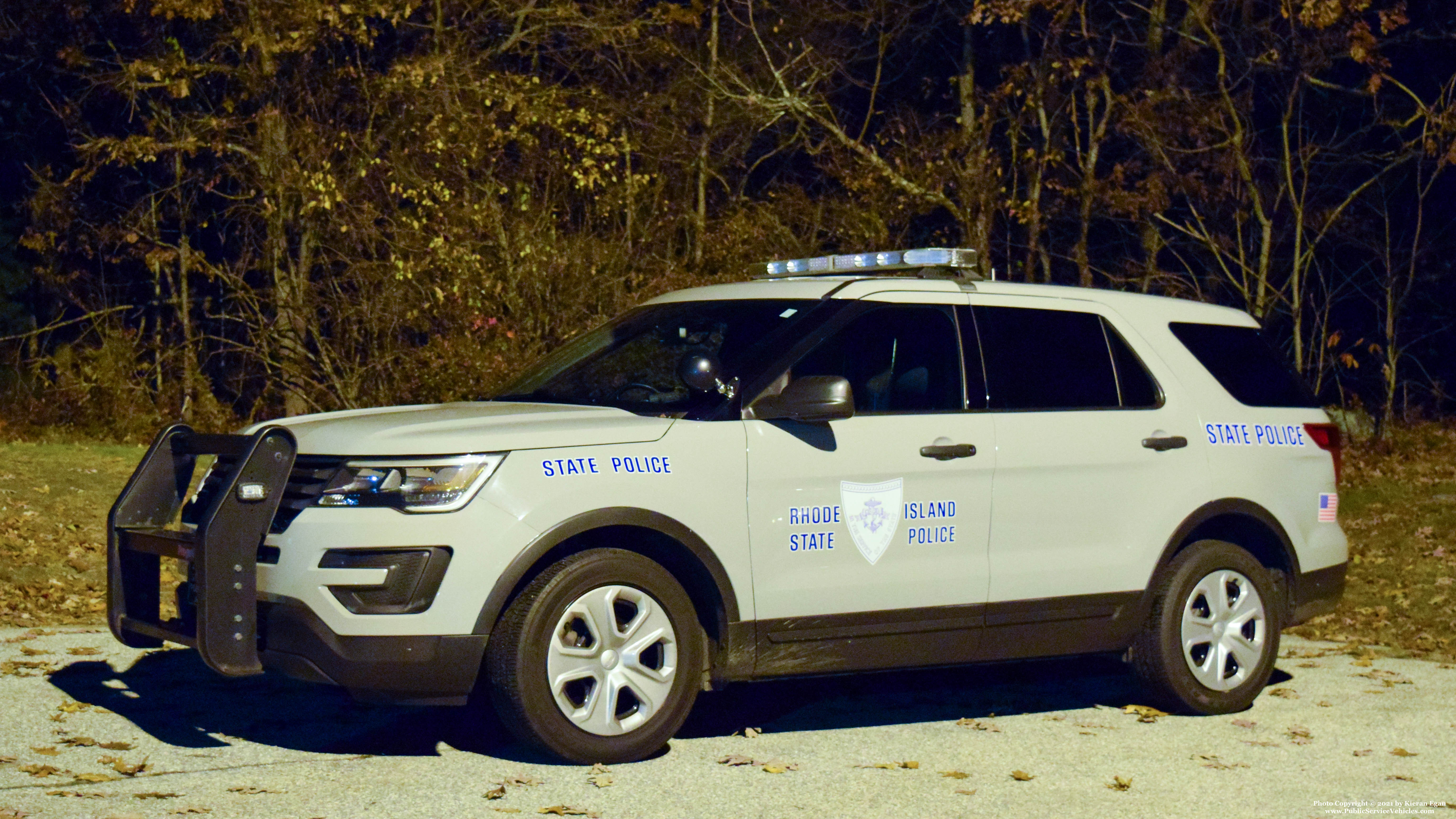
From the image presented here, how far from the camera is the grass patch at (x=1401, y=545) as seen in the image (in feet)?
34.8

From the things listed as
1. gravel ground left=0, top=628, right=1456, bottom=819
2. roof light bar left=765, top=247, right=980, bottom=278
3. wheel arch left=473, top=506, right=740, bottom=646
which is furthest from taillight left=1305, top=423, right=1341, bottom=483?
wheel arch left=473, top=506, right=740, bottom=646

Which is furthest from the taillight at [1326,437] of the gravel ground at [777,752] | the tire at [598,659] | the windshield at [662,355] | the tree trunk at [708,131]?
the tree trunk at [708,131]

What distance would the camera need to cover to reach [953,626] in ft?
23.4

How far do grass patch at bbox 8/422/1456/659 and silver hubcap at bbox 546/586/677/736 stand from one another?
4710 millimetres

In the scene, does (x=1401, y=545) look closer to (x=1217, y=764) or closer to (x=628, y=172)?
(x=1217, y=764)

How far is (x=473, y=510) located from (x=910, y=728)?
7.37 ft

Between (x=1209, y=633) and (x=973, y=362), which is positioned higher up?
(x=973, y=362)

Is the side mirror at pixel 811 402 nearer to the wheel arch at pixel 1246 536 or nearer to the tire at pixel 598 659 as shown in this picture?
the tire at pixel 598 659

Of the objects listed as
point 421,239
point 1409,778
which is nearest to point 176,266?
point 421,239

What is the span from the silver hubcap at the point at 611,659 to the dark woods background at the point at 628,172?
32.9 ft

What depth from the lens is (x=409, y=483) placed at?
6152 mm

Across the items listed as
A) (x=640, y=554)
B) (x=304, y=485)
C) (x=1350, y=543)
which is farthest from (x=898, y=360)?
(x=1350, y=543)

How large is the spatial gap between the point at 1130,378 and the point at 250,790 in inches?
157

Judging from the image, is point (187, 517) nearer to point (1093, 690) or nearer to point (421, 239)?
point (1093, 690)
